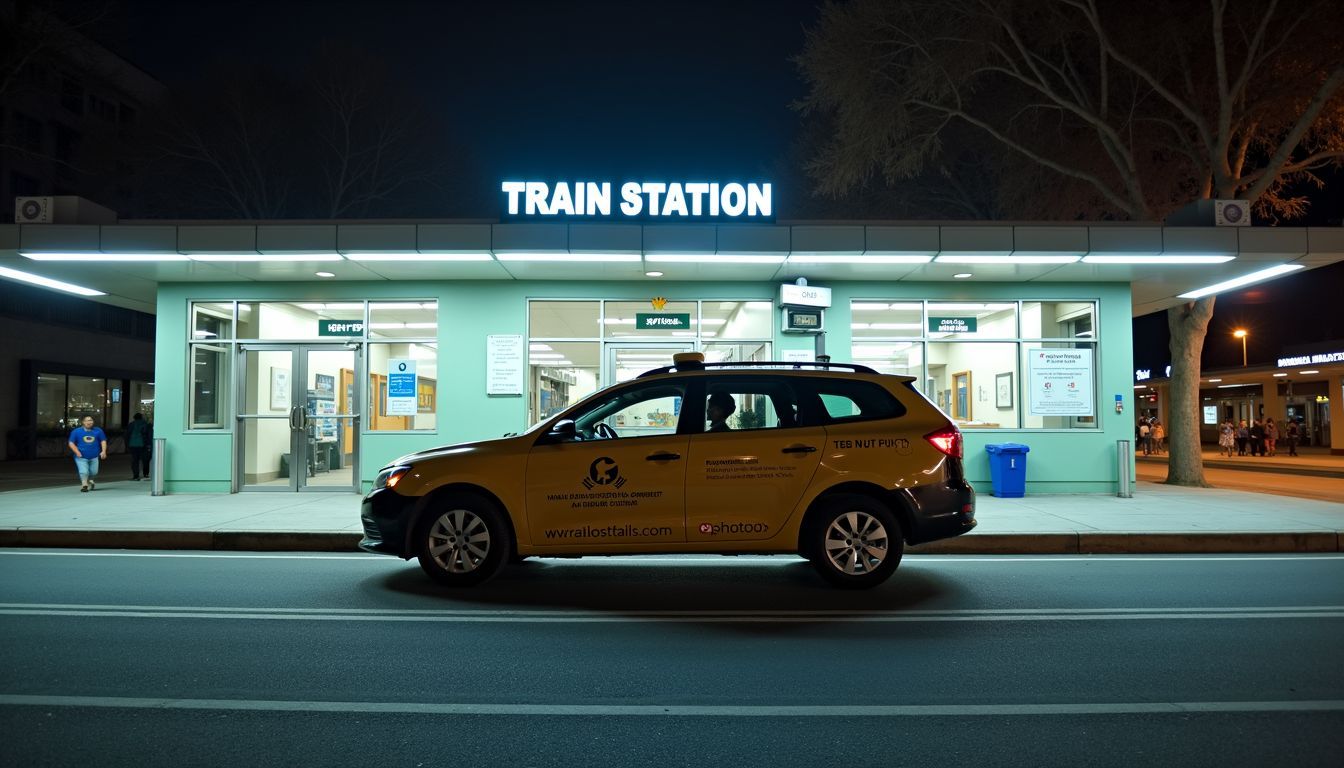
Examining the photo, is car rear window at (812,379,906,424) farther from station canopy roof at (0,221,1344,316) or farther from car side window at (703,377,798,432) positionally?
station canopy roof at (0,221,1344,316)

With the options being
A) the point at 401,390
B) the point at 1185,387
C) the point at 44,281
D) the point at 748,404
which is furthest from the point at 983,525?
the point at 44,281

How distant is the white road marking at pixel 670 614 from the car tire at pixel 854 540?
722 mm

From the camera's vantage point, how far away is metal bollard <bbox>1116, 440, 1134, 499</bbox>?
531 inches

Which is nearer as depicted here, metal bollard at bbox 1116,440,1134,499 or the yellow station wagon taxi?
the yellow station wagon taxi

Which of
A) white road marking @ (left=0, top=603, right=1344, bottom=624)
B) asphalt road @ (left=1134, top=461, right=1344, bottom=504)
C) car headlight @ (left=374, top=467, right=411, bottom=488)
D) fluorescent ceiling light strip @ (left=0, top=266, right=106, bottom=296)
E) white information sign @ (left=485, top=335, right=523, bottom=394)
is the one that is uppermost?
fluorescent ceiling light strip @ (left=0, top=266, right=106, bottom=296)

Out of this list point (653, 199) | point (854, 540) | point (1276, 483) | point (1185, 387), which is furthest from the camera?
point (1276, 483)

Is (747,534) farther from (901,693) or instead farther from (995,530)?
(995,530)

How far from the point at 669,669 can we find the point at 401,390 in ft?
33.4

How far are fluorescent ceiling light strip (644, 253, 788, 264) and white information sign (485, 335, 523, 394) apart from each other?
300cm

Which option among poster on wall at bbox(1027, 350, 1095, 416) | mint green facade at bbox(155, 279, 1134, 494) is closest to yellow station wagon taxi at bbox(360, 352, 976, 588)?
mint green facade at bbox(155, 279, 1134, 494)

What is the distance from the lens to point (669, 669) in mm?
4730

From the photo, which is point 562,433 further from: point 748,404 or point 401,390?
point 401,390

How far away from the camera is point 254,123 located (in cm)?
2809

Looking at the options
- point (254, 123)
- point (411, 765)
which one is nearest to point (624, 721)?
point (411, 765)
